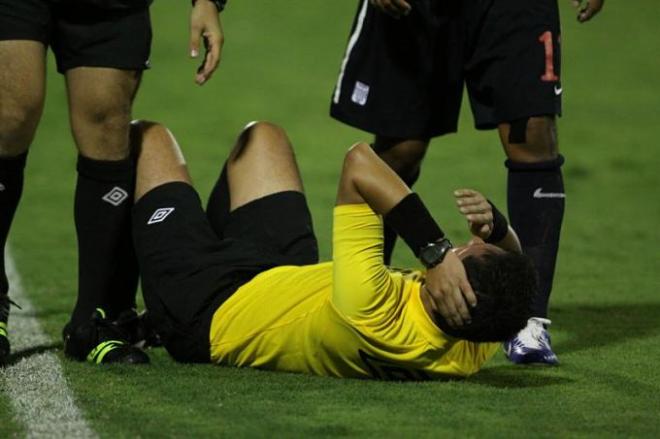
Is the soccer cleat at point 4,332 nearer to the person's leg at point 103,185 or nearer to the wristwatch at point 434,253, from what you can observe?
the person's leg at point 103,185

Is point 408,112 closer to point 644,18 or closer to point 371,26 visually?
point 371,26

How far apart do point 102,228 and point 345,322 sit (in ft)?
3.64

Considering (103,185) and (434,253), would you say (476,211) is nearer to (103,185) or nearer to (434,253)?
(434,253)

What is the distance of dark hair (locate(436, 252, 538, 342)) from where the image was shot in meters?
4.15

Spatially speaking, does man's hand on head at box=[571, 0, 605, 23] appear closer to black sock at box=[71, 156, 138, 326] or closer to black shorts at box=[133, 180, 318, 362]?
black shorts at box=[133, 180, 318, 362]

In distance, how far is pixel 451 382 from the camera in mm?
4508

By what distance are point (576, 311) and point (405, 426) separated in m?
2.26

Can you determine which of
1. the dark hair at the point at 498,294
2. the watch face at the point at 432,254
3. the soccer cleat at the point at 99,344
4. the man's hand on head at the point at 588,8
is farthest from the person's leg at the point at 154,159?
the man's hand on head at the point at 588,8

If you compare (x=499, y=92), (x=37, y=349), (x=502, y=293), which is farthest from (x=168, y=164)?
(x=502, y=293)

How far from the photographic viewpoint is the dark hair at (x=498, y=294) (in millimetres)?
4148

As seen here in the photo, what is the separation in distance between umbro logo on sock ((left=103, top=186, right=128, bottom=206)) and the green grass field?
0.53 metres

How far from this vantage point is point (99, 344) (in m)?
4.85

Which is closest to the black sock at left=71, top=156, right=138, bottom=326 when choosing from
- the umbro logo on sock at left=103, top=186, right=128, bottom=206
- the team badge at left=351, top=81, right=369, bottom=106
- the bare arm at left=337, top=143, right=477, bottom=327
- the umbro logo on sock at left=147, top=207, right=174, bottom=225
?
the umbro logo on sock at left=103, top=186, right=128, bottom=206

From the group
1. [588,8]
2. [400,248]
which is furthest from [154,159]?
[400,248]
